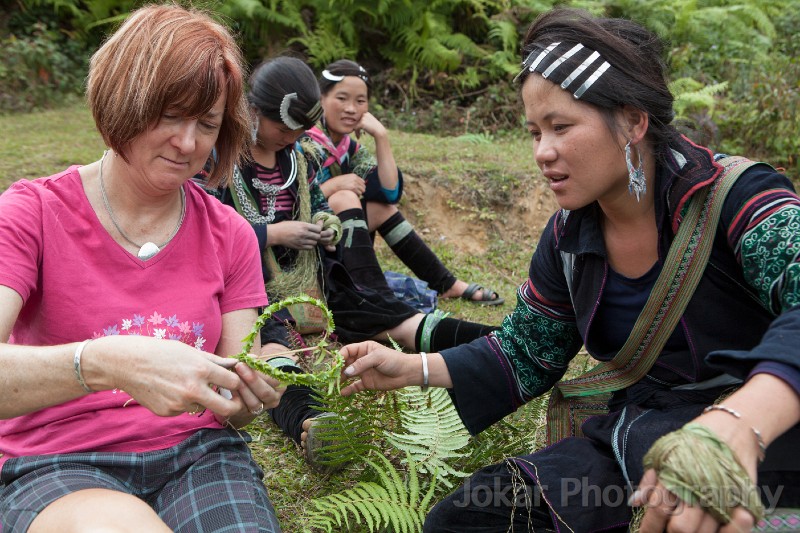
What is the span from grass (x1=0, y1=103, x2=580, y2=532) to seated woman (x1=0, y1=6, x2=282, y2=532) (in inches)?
27.8

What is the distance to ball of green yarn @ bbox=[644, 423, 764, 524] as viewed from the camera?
1500mm

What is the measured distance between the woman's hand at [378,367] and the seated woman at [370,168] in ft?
8.18

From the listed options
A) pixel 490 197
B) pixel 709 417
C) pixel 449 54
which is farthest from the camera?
pixel 449 54

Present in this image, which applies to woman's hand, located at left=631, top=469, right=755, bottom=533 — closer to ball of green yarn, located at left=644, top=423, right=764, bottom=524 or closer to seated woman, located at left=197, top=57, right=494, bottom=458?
ball of green yarn, located at left=644, top=423, right=764, bottom=524

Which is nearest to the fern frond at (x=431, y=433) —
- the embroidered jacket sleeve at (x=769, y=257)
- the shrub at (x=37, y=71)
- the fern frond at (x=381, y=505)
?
the fern frond at (x=381, y=505)

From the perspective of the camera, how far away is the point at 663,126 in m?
2.24

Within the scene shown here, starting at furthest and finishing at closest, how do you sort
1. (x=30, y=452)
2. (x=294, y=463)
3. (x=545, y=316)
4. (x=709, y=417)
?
(x=294, y=463) → (x=545, y=316) → (x=30, y=452) → (x=709, y=417)

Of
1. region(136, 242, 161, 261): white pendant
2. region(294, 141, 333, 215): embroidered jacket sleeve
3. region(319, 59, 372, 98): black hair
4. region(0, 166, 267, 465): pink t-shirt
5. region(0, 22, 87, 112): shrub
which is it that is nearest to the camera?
region(0, 166, 267, 465): pink t-shirt

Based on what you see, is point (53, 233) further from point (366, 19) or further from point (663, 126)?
point (366, 19)

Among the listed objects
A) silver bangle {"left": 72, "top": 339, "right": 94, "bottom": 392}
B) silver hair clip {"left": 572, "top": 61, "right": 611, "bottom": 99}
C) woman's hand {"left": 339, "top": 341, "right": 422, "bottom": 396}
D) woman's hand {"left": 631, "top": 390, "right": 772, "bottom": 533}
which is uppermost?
silver hair clip {"left": 572, "top": 61, "right": 611, "bottom": 99}

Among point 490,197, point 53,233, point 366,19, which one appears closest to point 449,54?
point 366,19

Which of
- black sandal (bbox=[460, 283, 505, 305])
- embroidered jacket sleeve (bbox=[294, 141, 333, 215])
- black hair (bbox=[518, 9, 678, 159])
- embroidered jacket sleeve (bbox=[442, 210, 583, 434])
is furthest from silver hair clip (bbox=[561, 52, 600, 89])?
black sandal (bbox=[460, 283, 505, 305])

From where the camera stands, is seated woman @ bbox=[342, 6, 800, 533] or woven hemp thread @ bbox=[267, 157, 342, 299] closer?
seated woman @ bbox=[342, 6, 800, 533]

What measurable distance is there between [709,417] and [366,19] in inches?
364
